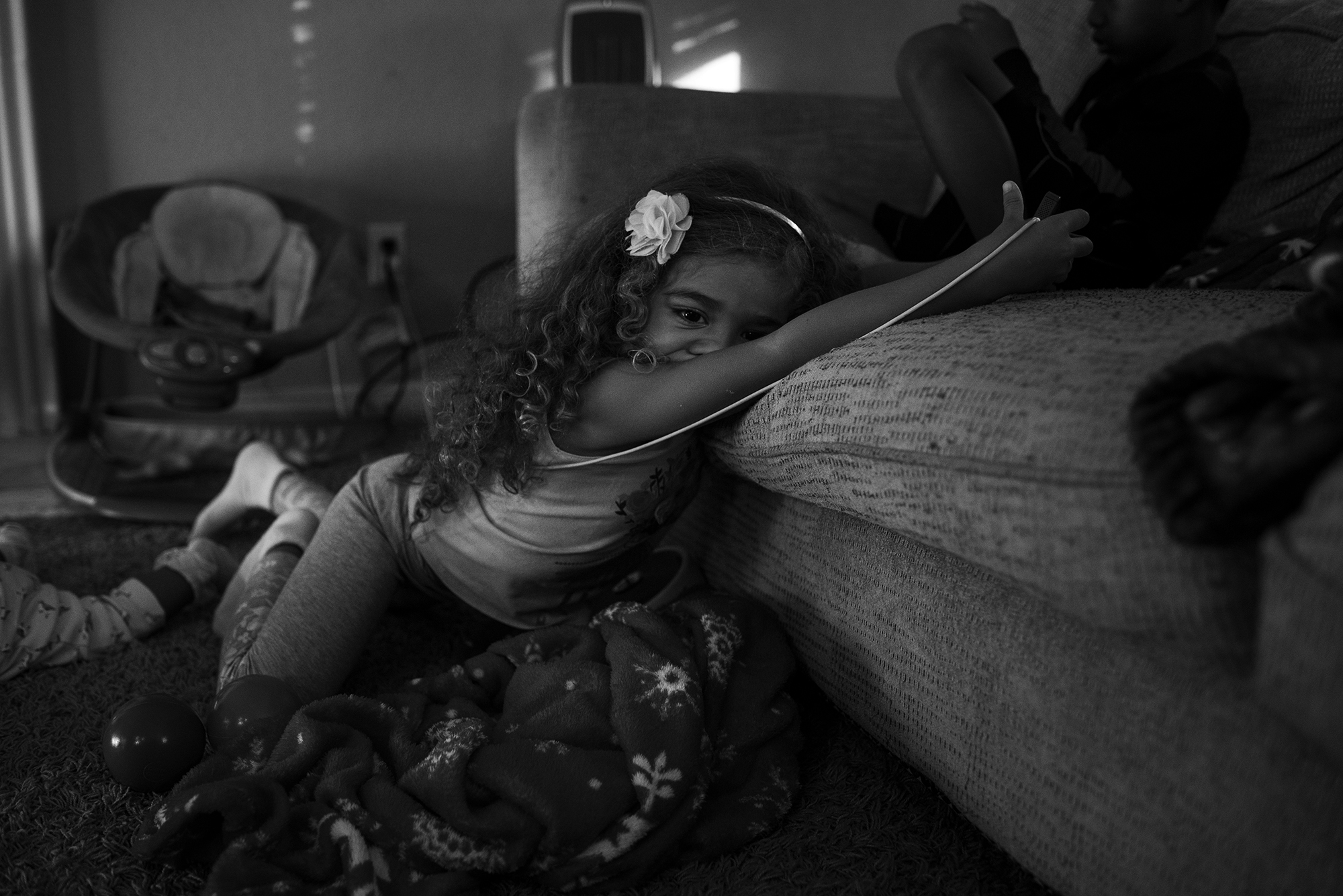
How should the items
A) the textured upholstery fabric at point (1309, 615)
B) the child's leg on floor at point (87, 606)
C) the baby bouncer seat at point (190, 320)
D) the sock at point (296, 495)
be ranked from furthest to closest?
the baby bouncer seat at point (190, 320), the sock at point (296, 495), the child's leg on floor at point (87, 606), the textured upholstery fabric at point (1309, 615)

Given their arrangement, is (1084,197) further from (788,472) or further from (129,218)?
(129,218)

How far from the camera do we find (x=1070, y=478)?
1.91ft

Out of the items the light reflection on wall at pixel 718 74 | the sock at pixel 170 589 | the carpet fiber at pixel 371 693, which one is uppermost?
the light reflection on wall at pixel 718 74

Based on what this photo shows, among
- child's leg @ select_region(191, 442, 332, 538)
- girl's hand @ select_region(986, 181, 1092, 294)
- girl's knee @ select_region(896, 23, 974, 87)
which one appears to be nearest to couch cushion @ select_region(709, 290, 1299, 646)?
girl's hand @ select_region(986, 181, 1092, 294)

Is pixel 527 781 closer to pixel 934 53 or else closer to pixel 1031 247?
pixel 1031 247

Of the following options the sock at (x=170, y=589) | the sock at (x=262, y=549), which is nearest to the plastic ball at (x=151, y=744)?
the sock at (x=262, y=549)

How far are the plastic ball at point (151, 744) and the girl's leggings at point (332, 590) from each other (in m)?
0.08

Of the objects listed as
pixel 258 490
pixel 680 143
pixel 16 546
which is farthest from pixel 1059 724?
pixel 16 546

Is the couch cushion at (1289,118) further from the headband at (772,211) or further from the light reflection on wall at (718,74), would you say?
the light reflection on wall at (718,74)

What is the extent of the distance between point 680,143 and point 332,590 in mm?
799

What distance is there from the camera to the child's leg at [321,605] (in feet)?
3.08

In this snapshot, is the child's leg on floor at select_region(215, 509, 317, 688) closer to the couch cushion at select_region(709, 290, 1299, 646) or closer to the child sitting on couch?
the couch cushion at select_region(709, 290, 1299, 646)

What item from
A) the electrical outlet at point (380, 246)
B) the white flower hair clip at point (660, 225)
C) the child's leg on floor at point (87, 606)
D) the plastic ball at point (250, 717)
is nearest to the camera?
the plastic ball at point (250, 717)

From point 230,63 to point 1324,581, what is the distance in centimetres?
240
